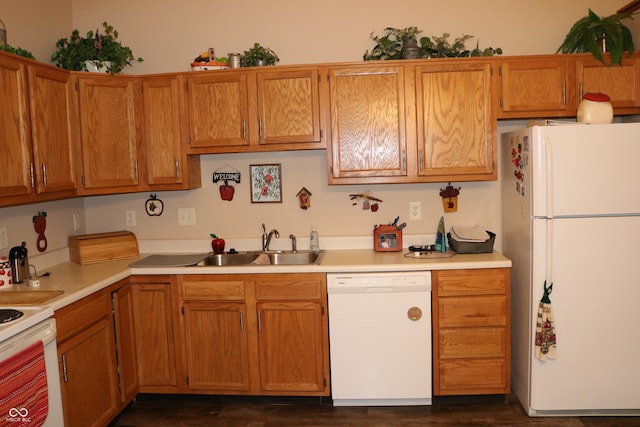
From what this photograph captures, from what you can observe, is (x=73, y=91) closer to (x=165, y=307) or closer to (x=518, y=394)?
(x=165, y=307)

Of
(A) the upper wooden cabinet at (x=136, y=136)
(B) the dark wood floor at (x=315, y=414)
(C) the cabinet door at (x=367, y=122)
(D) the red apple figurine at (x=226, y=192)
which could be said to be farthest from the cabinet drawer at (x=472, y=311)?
(A) the upper wooden cabinet at (x=136, y=136)

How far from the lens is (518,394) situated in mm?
3182

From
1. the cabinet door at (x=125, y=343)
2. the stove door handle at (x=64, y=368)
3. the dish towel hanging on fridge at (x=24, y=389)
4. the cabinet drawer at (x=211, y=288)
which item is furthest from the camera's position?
the cabinet drawer at (x=211, y=288)

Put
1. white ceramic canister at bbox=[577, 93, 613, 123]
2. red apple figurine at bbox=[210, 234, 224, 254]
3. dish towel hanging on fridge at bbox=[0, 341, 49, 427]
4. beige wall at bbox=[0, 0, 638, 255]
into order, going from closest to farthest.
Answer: dish towel hanging on fridge at bbox=[0, 341, 49, 427], white ceramic canister at bbox=[577, 93, 613, 123], beige wall at bbox=[0, 0, 638, 255], red apple figurine at bbox=[210, 234, 224, 254]

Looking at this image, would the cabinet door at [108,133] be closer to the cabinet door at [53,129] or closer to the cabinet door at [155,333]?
the cabinet door at [53,129]

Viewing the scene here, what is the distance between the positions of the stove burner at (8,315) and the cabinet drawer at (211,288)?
41.4 inches

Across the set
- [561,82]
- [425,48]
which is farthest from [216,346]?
[561,82]

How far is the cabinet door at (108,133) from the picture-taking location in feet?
10.5

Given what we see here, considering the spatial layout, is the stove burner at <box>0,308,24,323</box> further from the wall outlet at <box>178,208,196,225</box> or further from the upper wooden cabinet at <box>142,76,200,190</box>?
the wall outlet at <box>178,208,196,225</box>

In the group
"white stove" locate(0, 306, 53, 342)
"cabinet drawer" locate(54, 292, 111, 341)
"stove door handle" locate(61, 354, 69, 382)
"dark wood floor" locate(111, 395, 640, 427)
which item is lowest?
"dark wood floor" locate(111, 395, 640, 427)

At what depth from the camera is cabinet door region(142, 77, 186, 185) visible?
337 cm

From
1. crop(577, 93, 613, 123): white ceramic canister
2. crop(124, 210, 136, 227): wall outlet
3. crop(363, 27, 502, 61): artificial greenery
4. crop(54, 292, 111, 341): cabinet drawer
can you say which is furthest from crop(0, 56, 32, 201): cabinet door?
crop(577, 93, 613, 123): white ceramic canister

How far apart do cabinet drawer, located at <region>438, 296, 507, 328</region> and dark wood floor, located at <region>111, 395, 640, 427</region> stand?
1.67ft

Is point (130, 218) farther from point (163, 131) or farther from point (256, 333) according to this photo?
point (256, 333)
